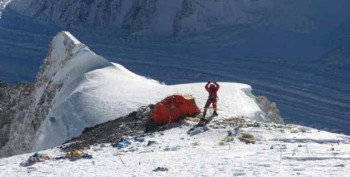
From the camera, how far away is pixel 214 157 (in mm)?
15148

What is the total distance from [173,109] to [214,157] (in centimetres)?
549

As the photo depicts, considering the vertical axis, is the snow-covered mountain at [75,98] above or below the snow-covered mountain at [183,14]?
below

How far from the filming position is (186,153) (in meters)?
16.0

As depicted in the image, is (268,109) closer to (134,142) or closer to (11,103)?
(134,142)

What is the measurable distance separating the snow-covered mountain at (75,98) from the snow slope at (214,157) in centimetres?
461

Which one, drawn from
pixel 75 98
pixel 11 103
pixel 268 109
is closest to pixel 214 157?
pixel 268 109

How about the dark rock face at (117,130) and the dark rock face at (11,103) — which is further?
the dark rock face at (11,103)

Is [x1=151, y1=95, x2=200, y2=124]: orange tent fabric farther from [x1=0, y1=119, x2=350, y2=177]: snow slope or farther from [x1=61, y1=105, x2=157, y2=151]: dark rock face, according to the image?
[x1=0, y1=119, x2=350, y2=177]: snow slope

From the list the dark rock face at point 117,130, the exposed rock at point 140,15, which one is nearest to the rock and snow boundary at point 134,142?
the dark rock face at point 117,130

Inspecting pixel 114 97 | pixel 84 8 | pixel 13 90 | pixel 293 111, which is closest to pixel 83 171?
pixel 114 97

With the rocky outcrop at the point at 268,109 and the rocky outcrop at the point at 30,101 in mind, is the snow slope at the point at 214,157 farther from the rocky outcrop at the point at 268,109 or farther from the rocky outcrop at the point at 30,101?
the rocky outcrop at the point at 30,101

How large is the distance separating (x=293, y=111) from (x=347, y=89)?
6.65 meters

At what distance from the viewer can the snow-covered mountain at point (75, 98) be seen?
24438 millimetres

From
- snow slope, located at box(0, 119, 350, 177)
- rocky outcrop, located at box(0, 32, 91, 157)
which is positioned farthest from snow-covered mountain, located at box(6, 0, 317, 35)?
snow slope, located at box(0, 119, 350, 177)
